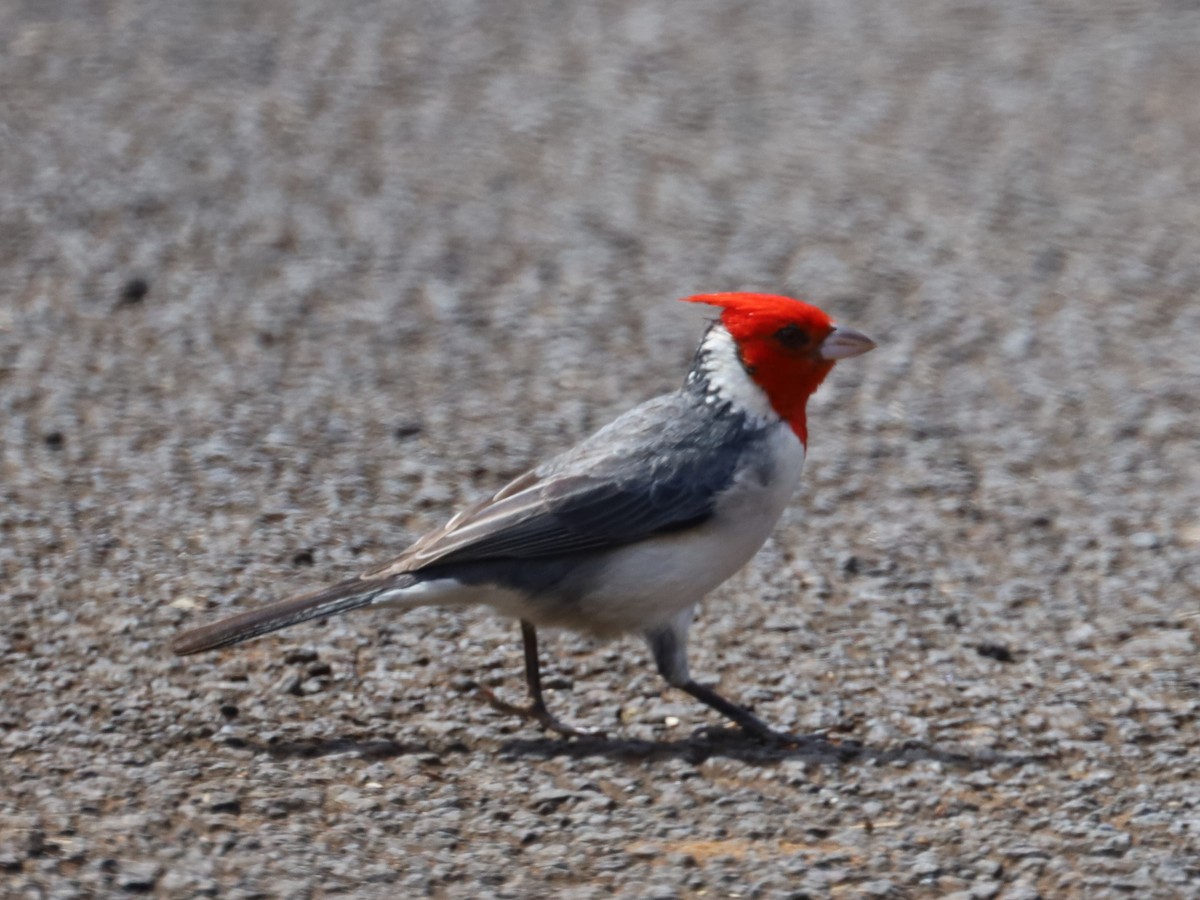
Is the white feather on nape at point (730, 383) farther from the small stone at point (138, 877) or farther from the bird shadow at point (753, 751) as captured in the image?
the small stone at point (138, 877)

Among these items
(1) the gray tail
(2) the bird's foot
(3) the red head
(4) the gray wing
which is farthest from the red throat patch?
(1) the gray tail

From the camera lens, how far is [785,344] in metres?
5.04

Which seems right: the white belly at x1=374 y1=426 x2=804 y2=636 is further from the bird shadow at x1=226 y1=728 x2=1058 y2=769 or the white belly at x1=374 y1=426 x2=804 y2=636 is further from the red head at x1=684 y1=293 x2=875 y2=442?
the bird shadow at x1=226 y1=728 x2=1058 y2=769

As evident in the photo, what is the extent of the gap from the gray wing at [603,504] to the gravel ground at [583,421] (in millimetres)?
524

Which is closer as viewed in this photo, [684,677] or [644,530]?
[644,530]

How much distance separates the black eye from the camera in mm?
5035

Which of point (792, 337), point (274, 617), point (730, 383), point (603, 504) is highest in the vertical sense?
point (792, 337)

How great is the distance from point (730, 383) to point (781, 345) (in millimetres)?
180

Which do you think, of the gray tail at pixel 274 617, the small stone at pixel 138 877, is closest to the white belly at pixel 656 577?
the gray tail at pixel 274 617

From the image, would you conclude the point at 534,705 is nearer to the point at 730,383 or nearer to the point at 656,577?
the point at 656,577

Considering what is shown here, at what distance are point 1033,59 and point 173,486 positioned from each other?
630 cm

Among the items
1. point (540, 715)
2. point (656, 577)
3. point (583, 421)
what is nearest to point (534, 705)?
point (540, 715)

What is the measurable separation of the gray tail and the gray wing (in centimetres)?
12

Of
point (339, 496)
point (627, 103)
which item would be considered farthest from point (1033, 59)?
point (339, 496)
